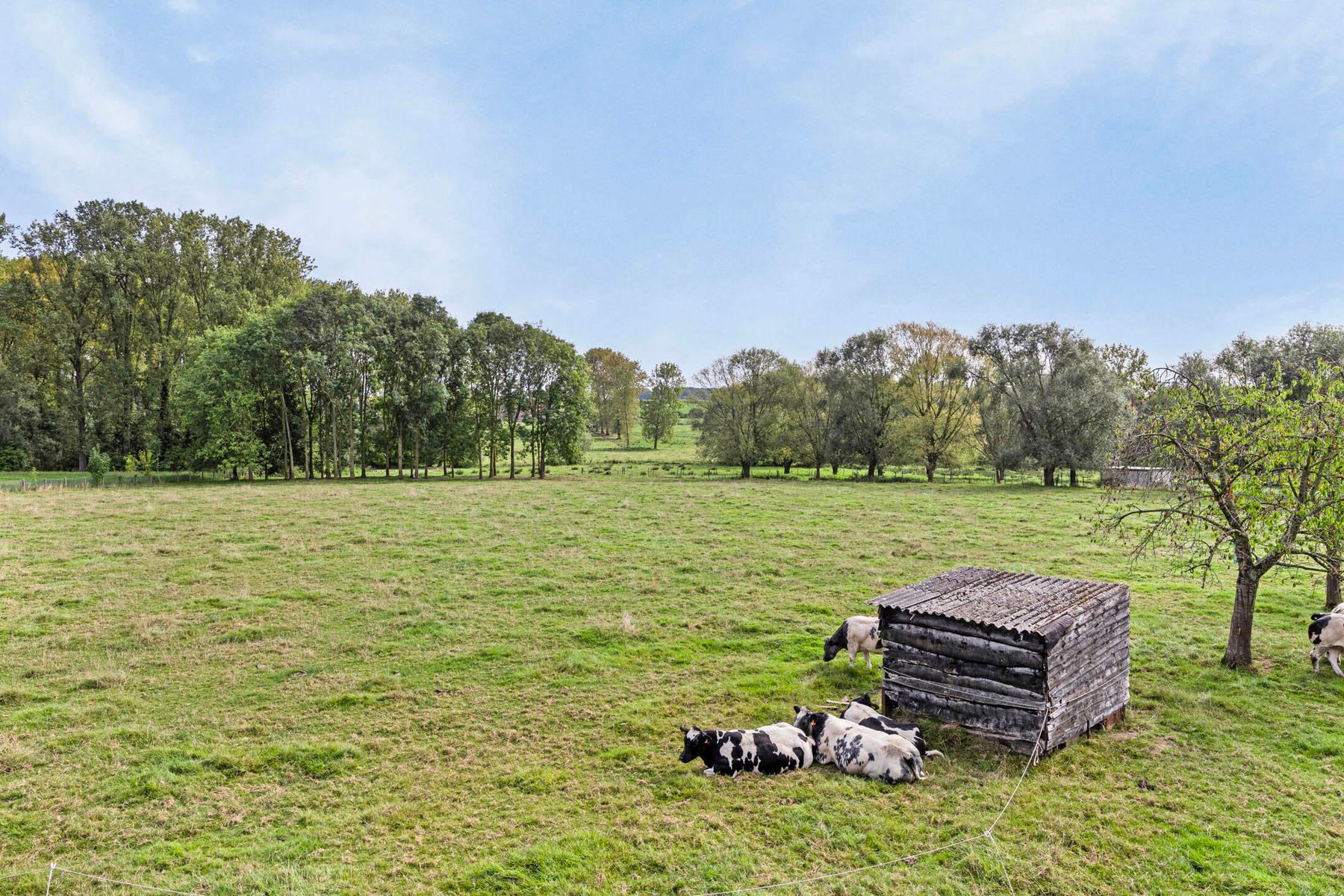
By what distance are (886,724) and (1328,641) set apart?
9.82 meters

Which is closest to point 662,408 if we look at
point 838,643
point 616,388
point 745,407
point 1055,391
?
point 616,388

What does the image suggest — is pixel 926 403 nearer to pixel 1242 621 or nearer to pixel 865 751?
pixel 1242 621

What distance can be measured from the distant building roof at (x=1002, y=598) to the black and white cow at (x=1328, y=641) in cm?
523

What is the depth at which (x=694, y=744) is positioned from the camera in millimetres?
9312

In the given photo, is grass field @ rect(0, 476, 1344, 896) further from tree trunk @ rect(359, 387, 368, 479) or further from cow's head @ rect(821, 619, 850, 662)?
tree trunk @ rect(359, 387, 368, 479)

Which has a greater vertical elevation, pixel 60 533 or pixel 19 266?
pixel 19 266

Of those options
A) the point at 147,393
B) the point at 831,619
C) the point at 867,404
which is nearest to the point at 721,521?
the point at 831,619

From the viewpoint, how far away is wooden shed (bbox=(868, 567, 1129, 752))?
30.2 feet

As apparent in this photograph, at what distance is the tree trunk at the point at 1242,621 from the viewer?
12383 mm

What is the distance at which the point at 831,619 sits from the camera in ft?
53.3

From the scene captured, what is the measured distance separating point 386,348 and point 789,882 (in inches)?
2112

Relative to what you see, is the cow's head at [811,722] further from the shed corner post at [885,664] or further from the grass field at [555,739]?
the shed corner post at [885,664]

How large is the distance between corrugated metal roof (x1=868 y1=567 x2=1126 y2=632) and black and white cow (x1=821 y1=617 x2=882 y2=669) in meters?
1.64

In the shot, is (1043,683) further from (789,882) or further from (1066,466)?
(1066,466)
